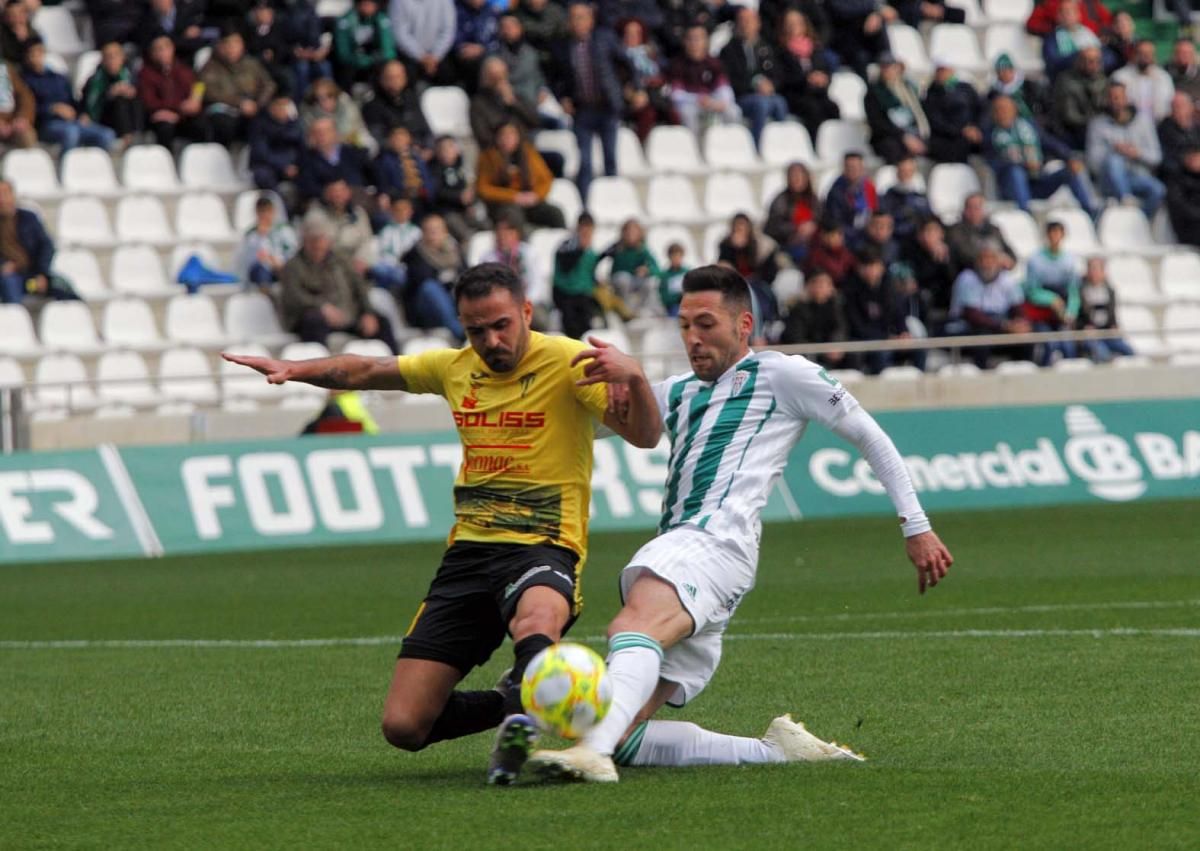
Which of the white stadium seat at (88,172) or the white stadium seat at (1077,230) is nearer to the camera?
the white stadium seat at (88,172)

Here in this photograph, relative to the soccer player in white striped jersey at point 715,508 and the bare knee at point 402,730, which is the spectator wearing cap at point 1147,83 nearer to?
the soccer player in white striped jersey at point 715,508

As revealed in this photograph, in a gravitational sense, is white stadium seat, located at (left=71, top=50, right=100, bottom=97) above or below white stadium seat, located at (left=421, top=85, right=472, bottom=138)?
above

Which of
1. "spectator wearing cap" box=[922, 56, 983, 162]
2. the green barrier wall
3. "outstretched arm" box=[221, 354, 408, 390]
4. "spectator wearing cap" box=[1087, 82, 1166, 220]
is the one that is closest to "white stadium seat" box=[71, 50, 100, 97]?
the green barrier wall

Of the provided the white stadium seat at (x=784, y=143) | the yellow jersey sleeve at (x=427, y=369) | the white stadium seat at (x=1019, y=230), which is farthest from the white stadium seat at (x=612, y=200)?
the yellow jersey sleeve at (x=427, y=369)

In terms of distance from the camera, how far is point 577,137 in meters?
24.4

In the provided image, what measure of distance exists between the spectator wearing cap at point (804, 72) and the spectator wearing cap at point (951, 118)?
1.12 metres

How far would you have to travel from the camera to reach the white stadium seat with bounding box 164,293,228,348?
2155cm

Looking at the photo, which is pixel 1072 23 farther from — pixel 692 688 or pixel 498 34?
pixel 692 688

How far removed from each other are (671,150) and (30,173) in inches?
284

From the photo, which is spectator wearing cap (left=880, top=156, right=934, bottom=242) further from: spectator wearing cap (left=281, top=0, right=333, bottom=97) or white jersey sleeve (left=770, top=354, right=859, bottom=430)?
white jersey sleeve (left=770, top=354, right=859, bottom=430)

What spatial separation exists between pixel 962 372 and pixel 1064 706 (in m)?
14.1

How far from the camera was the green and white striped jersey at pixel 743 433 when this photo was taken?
7.34 metres

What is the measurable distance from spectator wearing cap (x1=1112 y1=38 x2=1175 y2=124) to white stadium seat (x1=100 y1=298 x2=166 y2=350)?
1210cm

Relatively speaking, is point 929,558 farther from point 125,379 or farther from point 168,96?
point 168,96
